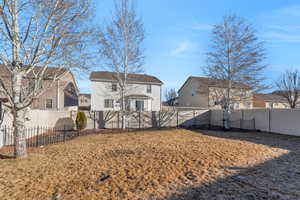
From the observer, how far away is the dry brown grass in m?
3.04

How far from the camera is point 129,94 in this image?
873 inches

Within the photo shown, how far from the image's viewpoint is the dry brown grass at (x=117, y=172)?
3.04 m

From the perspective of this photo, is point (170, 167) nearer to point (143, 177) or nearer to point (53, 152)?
point (143, 177)

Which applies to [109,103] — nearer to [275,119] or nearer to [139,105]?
[139,105]

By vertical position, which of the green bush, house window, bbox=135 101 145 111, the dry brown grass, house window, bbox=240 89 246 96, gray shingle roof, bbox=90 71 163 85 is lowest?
the dry brown grass

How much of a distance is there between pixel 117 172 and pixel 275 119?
37.9ft

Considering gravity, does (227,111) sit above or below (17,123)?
below

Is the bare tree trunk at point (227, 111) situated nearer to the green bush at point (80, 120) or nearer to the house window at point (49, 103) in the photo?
the green bush at point (80, 120)

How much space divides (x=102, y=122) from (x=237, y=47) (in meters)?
11.8

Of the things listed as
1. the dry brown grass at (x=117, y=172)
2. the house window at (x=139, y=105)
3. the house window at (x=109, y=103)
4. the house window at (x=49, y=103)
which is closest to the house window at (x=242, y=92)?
the dry brown grass at (x=117, y=172)

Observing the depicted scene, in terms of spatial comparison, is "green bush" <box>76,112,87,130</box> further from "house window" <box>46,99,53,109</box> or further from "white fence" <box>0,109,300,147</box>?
"house window" <box>46,99,53,109</box>

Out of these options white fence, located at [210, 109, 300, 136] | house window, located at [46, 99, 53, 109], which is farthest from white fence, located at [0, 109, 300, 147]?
house window, located at [46, 99, 53, 109]

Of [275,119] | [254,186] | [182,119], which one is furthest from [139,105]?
[254,186]

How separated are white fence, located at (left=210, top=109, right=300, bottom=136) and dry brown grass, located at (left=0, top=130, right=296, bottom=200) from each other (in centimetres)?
590
